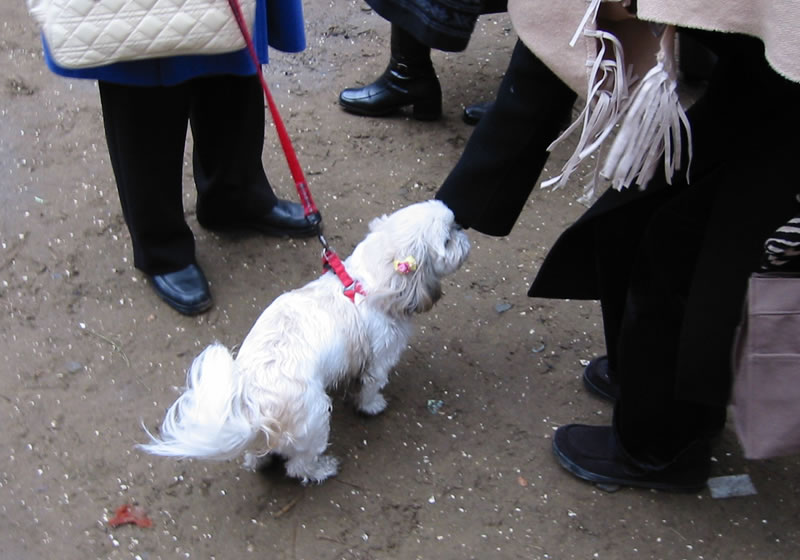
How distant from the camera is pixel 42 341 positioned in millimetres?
3021

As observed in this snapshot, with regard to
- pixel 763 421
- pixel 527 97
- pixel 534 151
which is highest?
pixel 527 97

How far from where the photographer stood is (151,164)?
2.81 m

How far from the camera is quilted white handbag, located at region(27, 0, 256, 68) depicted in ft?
7.43

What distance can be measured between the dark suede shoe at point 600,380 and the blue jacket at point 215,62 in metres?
1.60

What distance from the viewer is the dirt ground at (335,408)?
2.43 metres

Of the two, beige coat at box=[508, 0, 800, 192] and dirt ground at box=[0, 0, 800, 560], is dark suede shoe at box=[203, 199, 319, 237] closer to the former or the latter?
dirt ground at box=[0, 0, 800, 560]

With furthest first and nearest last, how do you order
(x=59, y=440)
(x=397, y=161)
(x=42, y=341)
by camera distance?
1. (x=397, y=161)
2. (x=42, y=341)
3. (x=59, y=440)

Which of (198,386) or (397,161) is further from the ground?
(198,386)

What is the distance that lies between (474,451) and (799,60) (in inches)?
66.1

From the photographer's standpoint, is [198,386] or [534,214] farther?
[534,214]

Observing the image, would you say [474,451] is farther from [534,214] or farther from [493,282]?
[534,214]

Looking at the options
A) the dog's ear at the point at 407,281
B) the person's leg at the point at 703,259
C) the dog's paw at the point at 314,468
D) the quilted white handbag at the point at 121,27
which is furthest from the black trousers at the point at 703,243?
the quilted white handbag at the point at 121,27

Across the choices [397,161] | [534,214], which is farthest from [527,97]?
[397,161]

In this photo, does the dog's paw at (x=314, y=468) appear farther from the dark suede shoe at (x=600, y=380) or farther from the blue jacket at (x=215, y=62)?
the blue jacket at (x=215, y=62)
